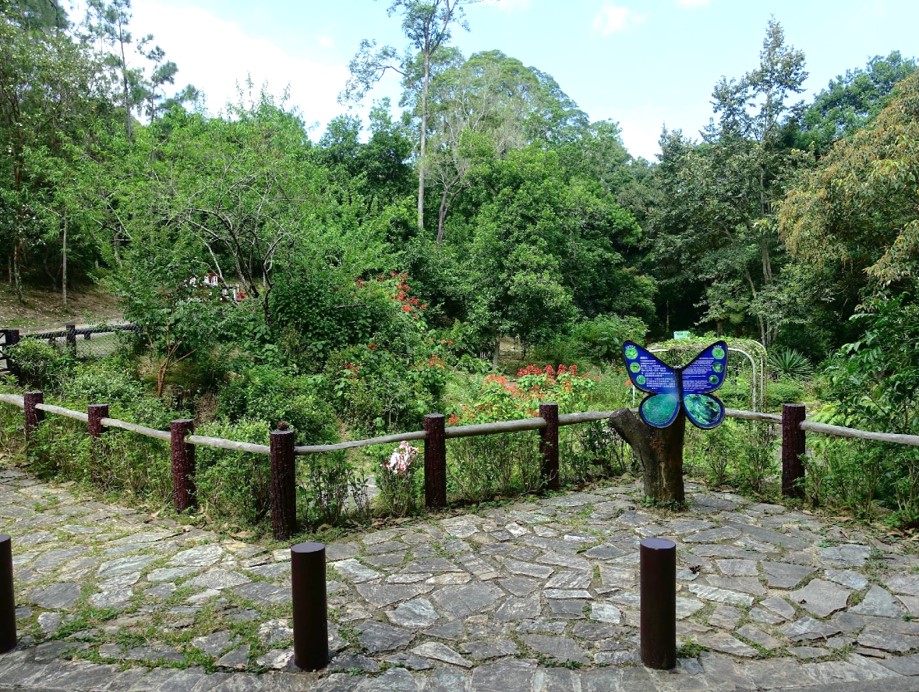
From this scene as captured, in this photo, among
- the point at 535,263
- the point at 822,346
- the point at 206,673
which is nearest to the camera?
the point at 206,673

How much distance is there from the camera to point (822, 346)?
65.1 ft

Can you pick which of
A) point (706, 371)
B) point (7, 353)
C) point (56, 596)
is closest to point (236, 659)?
point (56, 596)

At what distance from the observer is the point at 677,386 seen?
18.9ft

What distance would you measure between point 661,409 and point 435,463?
2.09 m

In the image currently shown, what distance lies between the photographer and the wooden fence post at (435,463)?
5777 mm

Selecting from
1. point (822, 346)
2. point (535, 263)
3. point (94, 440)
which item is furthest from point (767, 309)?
point (94, 440)

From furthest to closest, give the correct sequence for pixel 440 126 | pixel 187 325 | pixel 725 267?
1. pixel 440 126
2. pixel 725 267
3. pixel 187 325

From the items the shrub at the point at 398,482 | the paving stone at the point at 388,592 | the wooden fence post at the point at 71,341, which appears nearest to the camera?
the paving stone at the point at 388,592

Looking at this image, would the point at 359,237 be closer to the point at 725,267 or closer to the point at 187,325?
the point at 187,325

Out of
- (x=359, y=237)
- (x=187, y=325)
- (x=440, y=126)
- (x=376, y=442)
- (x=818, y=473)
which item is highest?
(x=440, y=126)

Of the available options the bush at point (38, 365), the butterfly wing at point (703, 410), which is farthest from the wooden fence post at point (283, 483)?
the bush at point (38, 365)

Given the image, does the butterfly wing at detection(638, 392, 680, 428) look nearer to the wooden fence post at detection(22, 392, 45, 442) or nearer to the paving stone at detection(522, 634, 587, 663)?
the paving stone at detection(522, 634, 587, 663)

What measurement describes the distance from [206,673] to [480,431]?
3296 millimetres

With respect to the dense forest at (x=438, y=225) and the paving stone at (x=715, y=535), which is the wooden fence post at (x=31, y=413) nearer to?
the dense forest at (x=438, y=225)
